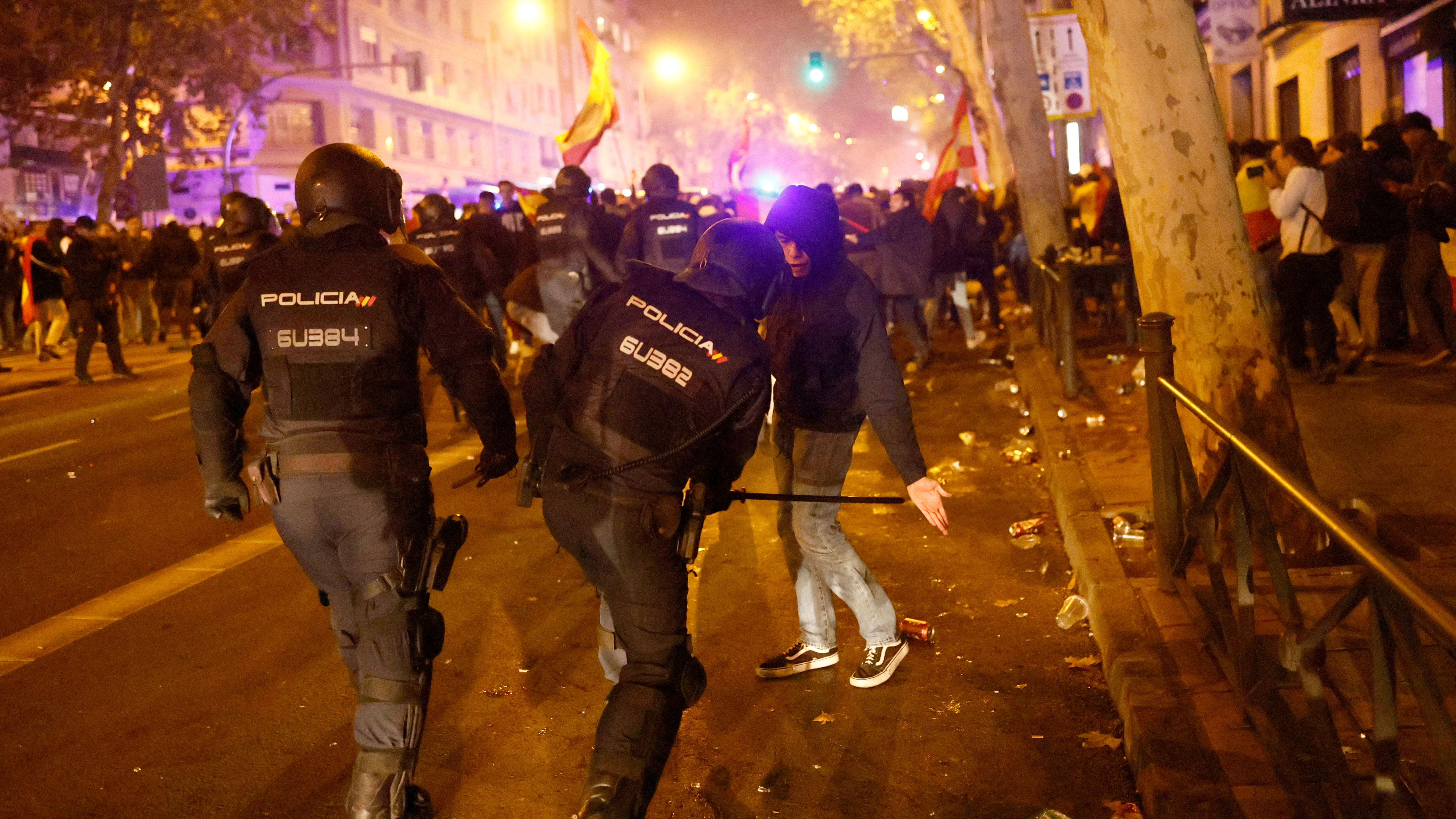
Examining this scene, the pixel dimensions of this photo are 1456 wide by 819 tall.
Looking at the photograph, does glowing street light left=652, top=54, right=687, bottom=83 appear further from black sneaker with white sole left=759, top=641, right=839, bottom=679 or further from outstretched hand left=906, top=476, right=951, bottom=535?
outstretched hand left=906, top=476, right=951, bottom=535

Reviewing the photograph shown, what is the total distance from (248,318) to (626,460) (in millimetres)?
1152

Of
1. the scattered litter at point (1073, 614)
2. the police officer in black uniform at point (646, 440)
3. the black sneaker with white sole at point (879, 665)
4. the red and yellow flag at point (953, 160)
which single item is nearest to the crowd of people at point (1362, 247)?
the scattered litter at point (1073, 614)

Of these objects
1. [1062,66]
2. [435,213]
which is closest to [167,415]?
[435,213]

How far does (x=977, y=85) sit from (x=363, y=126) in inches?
1335

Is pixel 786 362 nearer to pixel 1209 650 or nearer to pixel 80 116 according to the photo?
pixel 1209 650

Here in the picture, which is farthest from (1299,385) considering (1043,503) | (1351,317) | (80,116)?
(80,116)

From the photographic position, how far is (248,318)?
11.5 feet

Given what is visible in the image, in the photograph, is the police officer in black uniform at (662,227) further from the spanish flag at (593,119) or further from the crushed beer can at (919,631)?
the spanish flag at (593,119)

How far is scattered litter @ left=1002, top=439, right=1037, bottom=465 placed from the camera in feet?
28.5

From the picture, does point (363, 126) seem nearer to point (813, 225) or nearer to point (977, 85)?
point (977, 85)

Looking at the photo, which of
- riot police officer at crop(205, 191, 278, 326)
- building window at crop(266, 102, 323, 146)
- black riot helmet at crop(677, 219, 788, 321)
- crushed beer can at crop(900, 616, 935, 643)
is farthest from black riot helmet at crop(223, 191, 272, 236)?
building window at crop(266, 102, 323, 146)

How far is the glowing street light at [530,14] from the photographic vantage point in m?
67.7

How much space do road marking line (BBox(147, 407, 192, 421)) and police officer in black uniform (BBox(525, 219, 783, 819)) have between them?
9.81 m

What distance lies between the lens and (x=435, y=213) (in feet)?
37.7
